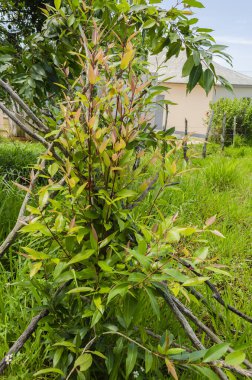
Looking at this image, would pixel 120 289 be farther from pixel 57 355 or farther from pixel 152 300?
pixel 57 355

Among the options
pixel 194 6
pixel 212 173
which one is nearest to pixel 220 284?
pixel 194 6

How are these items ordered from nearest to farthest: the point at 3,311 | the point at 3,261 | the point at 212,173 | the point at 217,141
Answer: the point at 3,311, the point at 3,261, the point at 212,173, the point at 217,141

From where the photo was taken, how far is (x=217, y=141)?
11.7 m

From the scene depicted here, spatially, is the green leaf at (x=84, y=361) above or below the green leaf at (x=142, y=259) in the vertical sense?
below

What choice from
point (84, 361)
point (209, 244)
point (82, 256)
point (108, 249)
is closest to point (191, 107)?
point (209, 244)

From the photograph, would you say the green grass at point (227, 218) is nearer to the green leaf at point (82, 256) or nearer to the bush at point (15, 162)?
the green leaf at point (82, 256)

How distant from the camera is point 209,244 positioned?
3146mm

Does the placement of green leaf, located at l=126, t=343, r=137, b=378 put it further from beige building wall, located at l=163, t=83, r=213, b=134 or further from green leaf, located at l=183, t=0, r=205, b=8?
beige building wall, located at l=163, t=83, r=213, b=134

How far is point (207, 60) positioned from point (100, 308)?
1.35 meters

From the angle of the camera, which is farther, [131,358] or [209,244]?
[209,244]

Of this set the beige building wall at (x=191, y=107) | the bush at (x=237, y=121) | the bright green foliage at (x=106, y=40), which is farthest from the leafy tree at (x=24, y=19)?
the beige building wall at (x=191, y=107)

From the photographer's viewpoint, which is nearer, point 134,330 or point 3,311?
point 134,330

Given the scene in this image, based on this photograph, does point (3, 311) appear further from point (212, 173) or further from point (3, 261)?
point (212, 173)

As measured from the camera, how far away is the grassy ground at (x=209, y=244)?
170 centimetres
